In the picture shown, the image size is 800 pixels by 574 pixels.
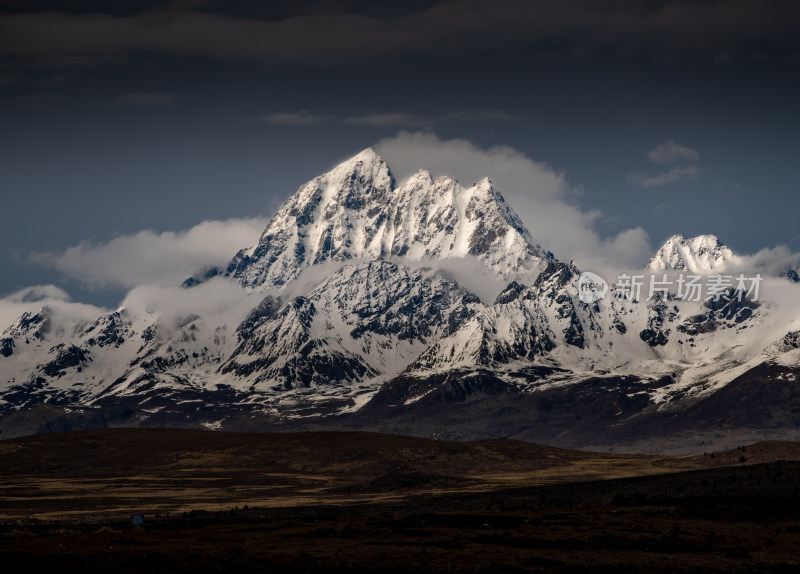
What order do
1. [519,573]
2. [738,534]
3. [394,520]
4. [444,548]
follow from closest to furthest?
[519,573] < [444,548] < [738,534] < [394,520]

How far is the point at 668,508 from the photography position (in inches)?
4540

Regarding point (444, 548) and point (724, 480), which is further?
point (724, 480)

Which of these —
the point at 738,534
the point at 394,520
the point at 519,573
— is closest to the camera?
the point at 519,573

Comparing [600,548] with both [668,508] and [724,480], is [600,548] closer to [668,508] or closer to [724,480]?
[668,508]

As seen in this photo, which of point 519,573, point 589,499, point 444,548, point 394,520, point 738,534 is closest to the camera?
point 519,573

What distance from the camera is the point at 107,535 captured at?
93000 millimetres

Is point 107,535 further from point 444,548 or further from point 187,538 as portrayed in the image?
point 444,548

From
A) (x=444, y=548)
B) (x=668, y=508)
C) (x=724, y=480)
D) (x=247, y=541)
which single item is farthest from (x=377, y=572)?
(x=724, y=480)

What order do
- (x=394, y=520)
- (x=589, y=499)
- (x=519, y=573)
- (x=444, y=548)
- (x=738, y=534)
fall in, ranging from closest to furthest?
(x=519, y=573)
(x=444, y=548)
(x=738, y=534)
(x=394, y=520)
(x=589, y=499)

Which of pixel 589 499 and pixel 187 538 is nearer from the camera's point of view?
pixel 187 538

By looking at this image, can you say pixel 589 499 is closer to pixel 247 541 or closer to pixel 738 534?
pixel 738 534

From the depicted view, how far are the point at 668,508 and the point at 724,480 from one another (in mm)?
28474

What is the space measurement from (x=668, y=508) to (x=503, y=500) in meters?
33.9

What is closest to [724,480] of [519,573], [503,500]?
[503,500]
